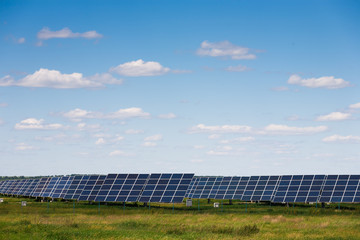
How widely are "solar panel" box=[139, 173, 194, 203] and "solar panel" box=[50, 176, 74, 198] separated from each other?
19.8 meters

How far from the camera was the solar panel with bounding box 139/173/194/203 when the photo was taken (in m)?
56.7

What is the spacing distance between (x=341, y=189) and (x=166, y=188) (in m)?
21.0

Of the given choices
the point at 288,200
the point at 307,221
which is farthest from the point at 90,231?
the point at 288,200

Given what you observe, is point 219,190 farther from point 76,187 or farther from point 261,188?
point 76,187

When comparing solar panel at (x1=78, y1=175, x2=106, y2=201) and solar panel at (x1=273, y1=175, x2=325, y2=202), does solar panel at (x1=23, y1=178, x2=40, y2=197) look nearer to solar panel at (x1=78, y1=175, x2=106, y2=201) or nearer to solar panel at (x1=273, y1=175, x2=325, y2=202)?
solar panel at (x1=78, y1=175, x2=106, y2=201)

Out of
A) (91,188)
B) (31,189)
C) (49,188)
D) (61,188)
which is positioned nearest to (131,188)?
(91,188)

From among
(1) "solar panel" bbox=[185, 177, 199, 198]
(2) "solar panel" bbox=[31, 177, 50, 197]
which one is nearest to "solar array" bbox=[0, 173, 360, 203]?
(2) "solar panel" bbox=[31, 177, 50, 197]

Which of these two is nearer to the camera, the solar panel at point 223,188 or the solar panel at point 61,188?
the solar panel at point 223,188

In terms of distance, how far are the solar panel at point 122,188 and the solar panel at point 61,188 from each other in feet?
45.0

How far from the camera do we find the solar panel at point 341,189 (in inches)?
2391

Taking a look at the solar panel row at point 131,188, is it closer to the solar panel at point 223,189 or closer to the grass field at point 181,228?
the grass field at point 181,228

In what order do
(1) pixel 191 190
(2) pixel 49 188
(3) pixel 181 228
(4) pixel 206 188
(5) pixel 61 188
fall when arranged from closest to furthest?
(3) pixel 181 228
(5) pixel 61 188
(4) pixel 206 188
(2) pixel 49 188
(1) pixel 191 190

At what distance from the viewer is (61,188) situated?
3216 inches

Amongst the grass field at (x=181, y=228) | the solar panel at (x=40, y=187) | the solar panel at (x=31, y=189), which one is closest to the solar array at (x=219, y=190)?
the grass field at (x=181, y=228)
